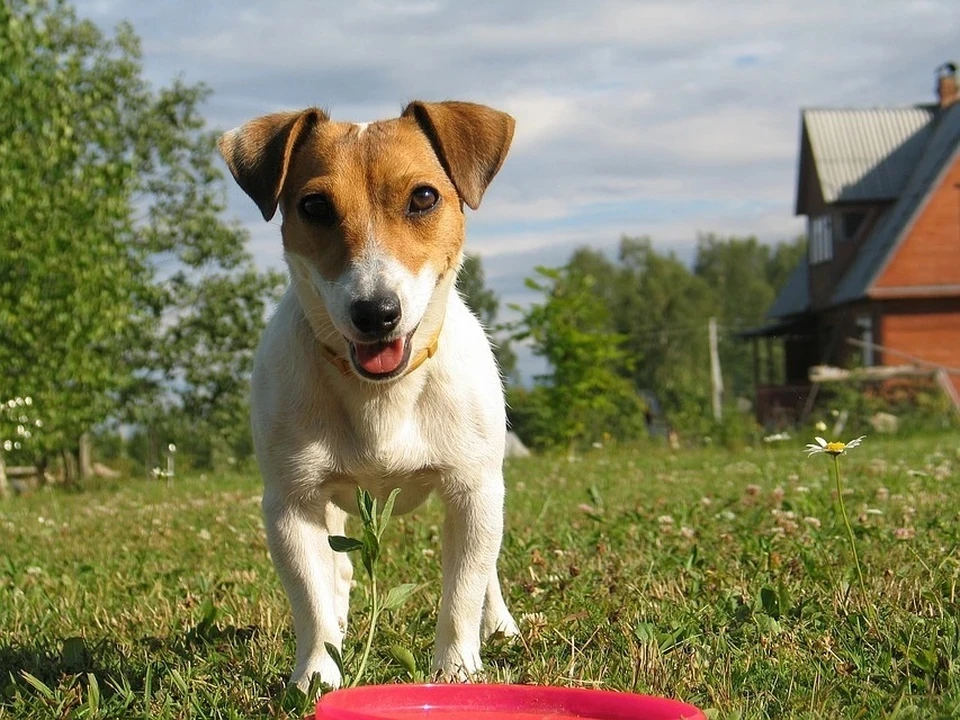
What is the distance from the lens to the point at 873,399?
76.0ft

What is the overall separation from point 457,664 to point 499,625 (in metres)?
0.67

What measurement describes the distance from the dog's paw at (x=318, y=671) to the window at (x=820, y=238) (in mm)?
37878

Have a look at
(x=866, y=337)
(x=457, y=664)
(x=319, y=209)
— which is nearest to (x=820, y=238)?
(x=866, y=337)

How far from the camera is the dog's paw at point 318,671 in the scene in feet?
12.0

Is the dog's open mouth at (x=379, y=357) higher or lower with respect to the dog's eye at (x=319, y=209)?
lower

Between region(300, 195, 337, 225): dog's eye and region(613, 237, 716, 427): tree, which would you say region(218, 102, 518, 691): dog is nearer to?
region(300, 195, 337, 225): dog's eye

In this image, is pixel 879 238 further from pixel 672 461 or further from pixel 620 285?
pixel 620 285

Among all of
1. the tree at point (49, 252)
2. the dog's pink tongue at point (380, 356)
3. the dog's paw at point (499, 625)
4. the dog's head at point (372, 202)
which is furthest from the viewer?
the tree at point (49, 252)

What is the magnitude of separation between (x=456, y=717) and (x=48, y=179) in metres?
17.5

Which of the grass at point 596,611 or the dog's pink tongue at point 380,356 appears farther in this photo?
the dog's pink tongue at point 380,356

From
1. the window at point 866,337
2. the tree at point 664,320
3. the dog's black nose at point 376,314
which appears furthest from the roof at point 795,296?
the dog's black nose at point 376,314

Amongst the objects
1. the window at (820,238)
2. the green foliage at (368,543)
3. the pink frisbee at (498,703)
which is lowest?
the pink frisbee at (498,703)

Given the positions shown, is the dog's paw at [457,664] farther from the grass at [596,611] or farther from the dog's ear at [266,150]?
the dog's ear at [266,150]

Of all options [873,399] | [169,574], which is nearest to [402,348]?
[169,574]
